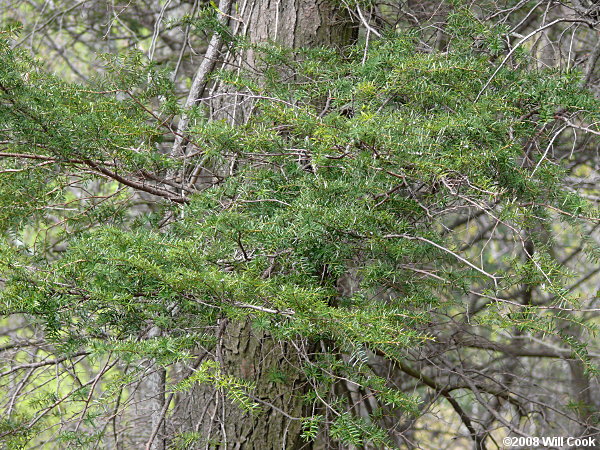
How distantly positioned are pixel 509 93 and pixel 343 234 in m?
0.86

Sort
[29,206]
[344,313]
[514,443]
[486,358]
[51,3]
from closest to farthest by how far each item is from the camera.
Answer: [344,313]
[29,206]
[514,443]
[51,3]
[486,358]

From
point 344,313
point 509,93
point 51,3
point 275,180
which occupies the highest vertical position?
point 51,3

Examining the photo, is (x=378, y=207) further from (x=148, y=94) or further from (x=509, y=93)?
(x=148, y=94)

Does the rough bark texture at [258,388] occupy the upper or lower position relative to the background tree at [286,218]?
lower

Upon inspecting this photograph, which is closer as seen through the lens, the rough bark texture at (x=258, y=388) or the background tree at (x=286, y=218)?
the background tree at (x=286, y=218)

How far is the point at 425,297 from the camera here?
244 cm

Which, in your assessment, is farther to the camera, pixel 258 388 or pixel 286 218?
pixel 258 388

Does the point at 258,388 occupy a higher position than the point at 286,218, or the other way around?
the point at 286,218

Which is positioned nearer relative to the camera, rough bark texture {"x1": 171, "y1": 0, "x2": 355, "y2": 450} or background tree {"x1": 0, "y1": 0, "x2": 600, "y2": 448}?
background tree {"x1": 0, "y1": 0, "x2": 600, "y2": 448}

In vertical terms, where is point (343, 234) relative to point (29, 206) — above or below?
below

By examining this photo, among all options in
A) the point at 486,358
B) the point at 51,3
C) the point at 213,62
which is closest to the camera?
the point at 213,62

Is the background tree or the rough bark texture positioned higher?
the background tree

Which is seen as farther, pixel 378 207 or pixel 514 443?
pixel 514 443

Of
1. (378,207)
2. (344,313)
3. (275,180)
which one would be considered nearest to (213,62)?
(275,180)
